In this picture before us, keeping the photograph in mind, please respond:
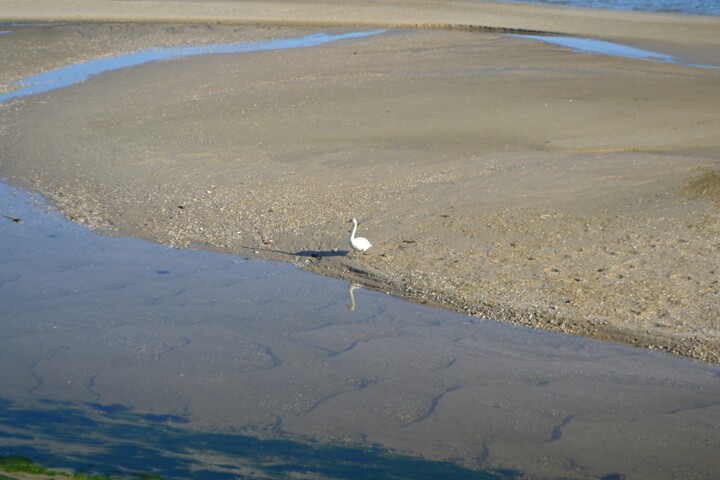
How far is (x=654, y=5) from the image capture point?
36562mm

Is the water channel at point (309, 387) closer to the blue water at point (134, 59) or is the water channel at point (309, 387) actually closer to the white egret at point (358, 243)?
the white egret at point (358, 243)

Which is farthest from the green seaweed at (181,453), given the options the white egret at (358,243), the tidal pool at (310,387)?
the white egret at (358,243)

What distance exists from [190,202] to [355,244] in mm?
2914

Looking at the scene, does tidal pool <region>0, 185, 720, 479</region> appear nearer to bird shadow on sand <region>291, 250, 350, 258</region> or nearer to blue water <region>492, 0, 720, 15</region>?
bird shadow on sand <region>291, 250, 350, 258</region>

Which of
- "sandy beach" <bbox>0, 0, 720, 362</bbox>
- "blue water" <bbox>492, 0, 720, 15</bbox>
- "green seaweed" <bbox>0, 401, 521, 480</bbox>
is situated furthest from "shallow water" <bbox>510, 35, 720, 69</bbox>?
"green seaweed" <bbox>0, 401, 521, 480</bbox>

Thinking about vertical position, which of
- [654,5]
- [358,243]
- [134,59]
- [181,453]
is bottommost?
[181,453]

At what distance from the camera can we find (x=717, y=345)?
7512 mm

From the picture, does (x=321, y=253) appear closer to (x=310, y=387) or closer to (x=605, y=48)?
(x=310, y=387)

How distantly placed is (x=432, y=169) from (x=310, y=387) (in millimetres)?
6027

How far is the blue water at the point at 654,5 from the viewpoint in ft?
114

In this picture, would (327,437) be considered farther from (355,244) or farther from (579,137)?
(579,137)

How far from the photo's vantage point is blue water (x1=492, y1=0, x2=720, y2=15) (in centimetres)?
3469

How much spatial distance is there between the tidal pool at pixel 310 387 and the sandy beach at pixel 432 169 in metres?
0.61

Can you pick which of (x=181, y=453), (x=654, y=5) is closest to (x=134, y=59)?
(x=181, y=453)
